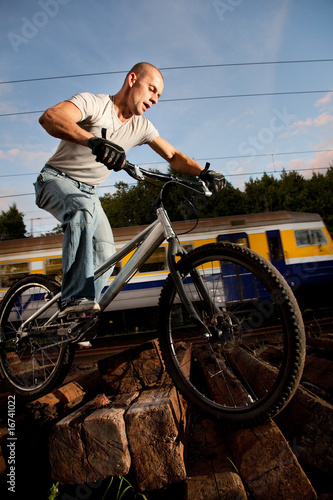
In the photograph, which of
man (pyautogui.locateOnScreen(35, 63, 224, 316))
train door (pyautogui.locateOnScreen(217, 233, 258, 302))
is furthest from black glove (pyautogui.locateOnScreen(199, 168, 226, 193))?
train door (pyautogui.locateOnScreen(217, 233, 258, 302))

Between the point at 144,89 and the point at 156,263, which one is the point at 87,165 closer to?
the point at 144,89

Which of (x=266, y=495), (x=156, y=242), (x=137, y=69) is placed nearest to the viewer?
(x=266, y=495)

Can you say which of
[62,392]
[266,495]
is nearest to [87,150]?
[62,392]

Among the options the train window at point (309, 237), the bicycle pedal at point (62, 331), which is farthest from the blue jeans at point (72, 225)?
the train window at point (309, 237)

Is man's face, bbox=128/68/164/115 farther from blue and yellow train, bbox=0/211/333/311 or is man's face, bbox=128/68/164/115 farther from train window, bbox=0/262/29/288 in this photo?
train window, bbox=0/262/29/288

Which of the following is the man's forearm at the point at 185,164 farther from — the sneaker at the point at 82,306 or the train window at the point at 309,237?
the train window at the point at 309,237

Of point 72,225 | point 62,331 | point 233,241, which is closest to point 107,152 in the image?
point 72,225

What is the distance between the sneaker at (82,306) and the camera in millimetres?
1934

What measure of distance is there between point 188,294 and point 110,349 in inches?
205

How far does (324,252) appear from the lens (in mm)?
10125

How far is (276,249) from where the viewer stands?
10.0 m

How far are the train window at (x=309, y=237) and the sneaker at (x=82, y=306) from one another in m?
9.61

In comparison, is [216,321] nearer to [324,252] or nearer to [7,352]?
[7,352]

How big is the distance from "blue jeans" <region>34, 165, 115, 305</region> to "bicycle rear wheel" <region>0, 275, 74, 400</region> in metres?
0.44
